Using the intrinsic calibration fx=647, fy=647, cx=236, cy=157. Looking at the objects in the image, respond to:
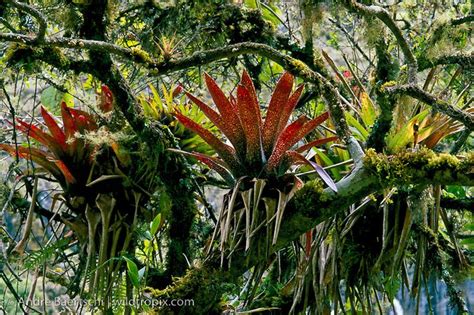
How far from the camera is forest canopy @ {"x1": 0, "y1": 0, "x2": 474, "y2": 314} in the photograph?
212 cm

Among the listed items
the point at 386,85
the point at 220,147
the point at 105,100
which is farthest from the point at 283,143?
the point at 105,100

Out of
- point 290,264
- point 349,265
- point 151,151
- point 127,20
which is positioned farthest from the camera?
point 127,20

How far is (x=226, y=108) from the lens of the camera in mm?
2305

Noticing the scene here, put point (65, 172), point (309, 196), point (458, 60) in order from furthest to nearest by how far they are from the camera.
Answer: point (458, 60)
point (65, 172)
point (309, 196)

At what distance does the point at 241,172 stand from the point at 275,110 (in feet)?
0.82

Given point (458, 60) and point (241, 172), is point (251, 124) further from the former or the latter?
point (458, 60)

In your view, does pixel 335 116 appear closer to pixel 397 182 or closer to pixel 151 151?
pixel 397 182

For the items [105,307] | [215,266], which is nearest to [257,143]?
[215,266]

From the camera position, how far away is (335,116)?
2.22m

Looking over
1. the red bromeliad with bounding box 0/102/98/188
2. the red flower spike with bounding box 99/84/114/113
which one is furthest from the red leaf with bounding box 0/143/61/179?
the red flower spike with bounding box 99/84/114/113

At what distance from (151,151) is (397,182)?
3.06 ft

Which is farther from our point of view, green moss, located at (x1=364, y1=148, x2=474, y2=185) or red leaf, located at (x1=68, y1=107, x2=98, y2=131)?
red leaf, located at (x1=68, y1=107, x2=98, y2=131)

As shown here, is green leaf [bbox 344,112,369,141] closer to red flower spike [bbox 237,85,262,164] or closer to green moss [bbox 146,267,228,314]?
red flower spike [bbox 237,85,262,164]

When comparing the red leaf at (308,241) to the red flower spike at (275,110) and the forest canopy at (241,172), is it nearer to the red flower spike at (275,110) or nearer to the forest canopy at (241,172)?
the forest canopy at (241,172)
